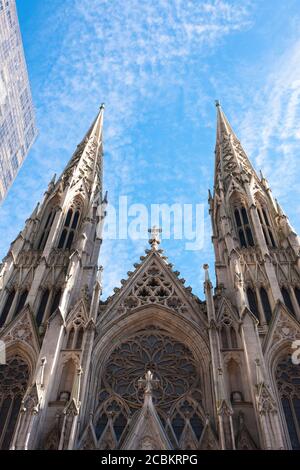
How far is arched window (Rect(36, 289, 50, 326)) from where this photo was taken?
2234cm

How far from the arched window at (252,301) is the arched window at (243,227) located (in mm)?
3819

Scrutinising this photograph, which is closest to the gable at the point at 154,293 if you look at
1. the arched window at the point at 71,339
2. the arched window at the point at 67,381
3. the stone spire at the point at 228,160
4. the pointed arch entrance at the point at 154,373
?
the pointed arch entrance at the point at 154,373

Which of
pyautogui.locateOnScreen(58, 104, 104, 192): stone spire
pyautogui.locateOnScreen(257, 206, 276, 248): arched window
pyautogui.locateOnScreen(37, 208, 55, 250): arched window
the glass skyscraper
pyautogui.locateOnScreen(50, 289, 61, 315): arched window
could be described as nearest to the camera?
pyautogui.locateOnScreen(50, 289, 61, 315): arched window

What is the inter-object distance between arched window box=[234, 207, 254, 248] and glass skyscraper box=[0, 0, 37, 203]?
629 inches

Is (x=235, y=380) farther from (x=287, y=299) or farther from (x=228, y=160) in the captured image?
(x=228, y=160)

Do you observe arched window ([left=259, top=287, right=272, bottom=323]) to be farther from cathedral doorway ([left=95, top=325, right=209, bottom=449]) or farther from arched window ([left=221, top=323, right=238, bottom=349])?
cathedral doorway ([left=95, top=325, right=209, bottom=449])

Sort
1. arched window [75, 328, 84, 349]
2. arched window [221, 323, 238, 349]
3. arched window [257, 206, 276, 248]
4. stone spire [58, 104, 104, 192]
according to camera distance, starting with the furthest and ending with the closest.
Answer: stone spire [58, 104, 104, 192], arched window [257, 206, 276, 248], arched window [75, 328, 84, 349], arched window [221, 323, 238, 349]

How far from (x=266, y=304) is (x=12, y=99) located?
23.4 meters

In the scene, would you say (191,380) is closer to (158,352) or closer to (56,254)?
(158,352)

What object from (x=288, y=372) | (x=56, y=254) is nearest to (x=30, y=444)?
(x=288, y=372)

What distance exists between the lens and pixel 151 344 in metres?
21.4

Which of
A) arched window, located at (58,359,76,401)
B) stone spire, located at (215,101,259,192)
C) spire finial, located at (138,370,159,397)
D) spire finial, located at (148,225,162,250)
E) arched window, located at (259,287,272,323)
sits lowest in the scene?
spire finial, located at (138,370,159,397)

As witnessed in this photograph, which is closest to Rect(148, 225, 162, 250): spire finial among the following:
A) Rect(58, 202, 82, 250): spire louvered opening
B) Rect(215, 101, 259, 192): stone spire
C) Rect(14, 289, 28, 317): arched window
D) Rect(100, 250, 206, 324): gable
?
Rect(100, 250, 206, 324): gable

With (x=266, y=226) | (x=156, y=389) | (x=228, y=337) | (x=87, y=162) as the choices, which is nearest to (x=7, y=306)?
(x=156, y=389)
